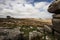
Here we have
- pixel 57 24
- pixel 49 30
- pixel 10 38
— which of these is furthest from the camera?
pixel 49 30

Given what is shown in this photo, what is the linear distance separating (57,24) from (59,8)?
796mm

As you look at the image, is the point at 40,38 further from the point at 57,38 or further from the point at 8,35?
the point at 8,35

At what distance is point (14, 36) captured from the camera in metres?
5.95

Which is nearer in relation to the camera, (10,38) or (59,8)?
(10,38)

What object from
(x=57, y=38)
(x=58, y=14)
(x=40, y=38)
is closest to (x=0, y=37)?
(x=40, y=38)

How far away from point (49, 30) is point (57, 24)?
122 cm

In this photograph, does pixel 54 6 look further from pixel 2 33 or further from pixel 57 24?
pixel 2 33

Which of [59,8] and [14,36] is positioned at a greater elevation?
[59,8]

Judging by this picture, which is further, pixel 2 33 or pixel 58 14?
pixel 58 14

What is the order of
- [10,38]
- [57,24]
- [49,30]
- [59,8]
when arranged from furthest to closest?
[49,30]
[57,24]
[59,8]
[10,38]

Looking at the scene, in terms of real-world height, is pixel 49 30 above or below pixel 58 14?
below

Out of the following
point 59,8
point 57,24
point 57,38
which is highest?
Result: point 59,8

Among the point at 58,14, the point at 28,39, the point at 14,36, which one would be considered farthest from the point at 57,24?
the point at 14,36

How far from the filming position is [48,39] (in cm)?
595
